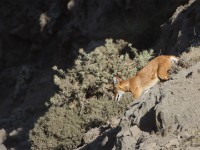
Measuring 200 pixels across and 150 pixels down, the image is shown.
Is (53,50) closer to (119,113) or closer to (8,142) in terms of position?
(8,142)

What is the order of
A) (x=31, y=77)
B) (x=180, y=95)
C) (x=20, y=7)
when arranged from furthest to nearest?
(x=20, y=7)
(x=31, y=77)
(x=180, y=95)

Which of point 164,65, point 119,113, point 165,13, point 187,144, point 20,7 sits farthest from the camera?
point 20,7

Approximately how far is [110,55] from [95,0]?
7645mm

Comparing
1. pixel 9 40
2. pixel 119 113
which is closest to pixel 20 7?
pixel 9 40

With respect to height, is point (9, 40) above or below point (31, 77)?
above

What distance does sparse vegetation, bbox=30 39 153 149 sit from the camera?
11336mm

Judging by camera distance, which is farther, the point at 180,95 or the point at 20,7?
the point at 20,7

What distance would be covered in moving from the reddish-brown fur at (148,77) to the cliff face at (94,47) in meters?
0.63

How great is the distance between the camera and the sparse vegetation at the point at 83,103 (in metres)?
11.3

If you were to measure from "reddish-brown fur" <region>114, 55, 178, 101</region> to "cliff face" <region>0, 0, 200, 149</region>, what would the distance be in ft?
2.05

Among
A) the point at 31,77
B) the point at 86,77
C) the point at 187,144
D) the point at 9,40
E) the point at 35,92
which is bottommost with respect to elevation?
the point at 187,144

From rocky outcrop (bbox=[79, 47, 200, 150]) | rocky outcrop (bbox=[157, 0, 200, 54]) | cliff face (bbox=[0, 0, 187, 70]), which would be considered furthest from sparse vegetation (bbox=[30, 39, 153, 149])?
cliff face (bbox=[0, 0, 187, 70])

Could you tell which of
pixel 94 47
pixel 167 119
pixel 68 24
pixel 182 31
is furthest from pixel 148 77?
pixel 68 24

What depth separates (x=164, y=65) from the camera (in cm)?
970
